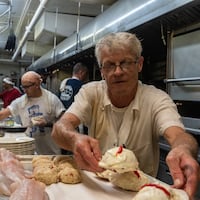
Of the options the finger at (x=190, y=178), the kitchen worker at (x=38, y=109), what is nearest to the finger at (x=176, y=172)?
the finger at (x=190, y=178)

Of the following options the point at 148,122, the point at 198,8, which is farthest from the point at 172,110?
the point at 198,8

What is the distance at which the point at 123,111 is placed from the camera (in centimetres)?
156

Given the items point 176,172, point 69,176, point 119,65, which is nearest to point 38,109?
point 119,65

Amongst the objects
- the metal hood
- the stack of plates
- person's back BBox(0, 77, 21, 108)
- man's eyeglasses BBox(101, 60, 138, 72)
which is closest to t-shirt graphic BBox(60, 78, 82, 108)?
the metal hood

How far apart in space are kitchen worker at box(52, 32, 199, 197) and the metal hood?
0.67m

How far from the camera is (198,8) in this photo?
6.38ft

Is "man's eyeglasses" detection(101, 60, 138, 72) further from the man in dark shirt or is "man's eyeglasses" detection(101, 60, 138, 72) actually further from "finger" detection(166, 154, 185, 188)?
the man in dark shirt

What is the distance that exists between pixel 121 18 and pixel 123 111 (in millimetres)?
1498

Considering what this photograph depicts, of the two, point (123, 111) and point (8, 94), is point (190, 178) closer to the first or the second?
point (123, 111)

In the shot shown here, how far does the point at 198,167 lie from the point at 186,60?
1510 millimetres

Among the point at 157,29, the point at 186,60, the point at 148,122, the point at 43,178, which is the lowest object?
the point at 43,178

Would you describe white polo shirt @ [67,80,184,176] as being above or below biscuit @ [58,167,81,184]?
above

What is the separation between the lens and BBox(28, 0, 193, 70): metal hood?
210 centimetres

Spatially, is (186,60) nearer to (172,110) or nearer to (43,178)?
(172,110)
